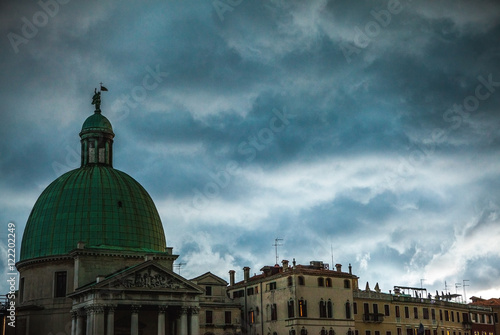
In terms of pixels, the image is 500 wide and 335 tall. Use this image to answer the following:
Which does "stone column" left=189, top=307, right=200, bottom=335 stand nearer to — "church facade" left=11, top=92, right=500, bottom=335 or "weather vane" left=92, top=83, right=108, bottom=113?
"church facade" left=11, top=92, right=500, bottom=335

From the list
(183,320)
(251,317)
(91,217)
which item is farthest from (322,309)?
(91,217)

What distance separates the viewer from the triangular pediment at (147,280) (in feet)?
182

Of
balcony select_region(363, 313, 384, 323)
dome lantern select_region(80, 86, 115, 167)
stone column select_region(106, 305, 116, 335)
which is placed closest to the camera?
stone column select_region(106, 305, 116, 335)

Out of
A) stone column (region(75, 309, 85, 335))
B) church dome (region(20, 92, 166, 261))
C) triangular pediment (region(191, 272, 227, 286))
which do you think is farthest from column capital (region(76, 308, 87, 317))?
triangular pediment (region(191, 272, 227, 286))

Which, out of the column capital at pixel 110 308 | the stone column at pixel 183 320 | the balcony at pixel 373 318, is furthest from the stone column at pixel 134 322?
the balcony at pixel 373 318

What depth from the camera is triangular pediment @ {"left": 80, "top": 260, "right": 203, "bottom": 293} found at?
55.6 m

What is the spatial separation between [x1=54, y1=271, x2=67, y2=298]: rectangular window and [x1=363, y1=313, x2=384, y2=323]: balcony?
33074 mm

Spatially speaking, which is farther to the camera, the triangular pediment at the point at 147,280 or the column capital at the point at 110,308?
the triangular pediment at the point at 147,280

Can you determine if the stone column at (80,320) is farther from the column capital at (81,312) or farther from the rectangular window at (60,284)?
the rectangular window at (60,284)

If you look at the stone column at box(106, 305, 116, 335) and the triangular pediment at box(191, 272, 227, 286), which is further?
the triangular pediment at box(191, 272, 227, 286)

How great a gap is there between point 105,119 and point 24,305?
21843 mm

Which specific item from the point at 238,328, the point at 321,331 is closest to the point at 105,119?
the point at 238,328

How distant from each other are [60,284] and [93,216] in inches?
277

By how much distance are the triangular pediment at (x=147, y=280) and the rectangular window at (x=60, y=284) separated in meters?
6.22
